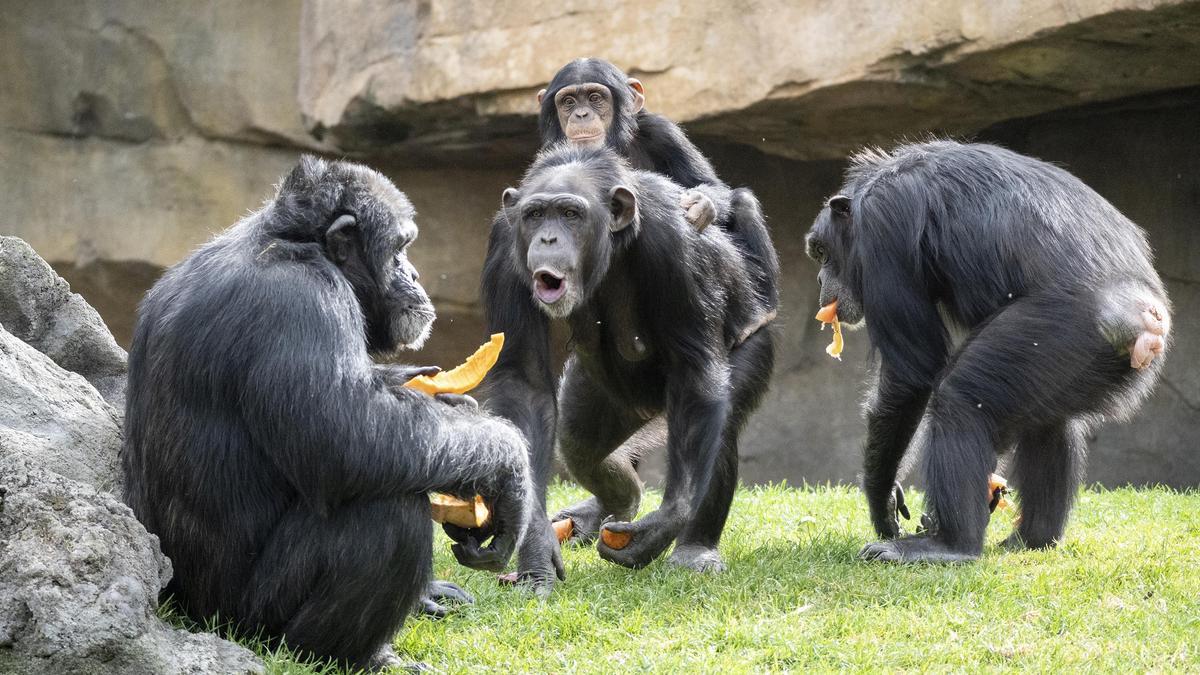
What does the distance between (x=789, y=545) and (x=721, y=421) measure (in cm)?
103

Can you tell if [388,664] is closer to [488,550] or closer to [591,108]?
[488,550]

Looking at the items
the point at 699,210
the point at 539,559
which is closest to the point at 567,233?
the point at 699,210

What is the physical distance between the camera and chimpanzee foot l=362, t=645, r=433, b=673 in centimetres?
504

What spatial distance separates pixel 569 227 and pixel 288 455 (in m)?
2.06

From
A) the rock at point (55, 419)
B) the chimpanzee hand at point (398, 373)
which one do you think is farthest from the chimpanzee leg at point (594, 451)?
the rock at point (55, 419)

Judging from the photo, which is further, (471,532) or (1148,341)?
(1148,341)

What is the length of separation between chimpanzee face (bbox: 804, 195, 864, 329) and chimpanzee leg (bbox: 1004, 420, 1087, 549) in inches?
44.4

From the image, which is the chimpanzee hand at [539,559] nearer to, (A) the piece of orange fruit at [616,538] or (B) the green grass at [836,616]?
(B) the green grass at [836,616]

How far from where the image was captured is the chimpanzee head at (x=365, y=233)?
5277 mm

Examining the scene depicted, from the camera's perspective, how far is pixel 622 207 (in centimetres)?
652

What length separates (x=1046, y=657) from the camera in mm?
5121

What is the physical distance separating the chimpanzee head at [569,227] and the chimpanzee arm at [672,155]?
5.18ft

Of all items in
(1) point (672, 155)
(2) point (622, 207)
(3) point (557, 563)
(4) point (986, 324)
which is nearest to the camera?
(3) point (557, 563)

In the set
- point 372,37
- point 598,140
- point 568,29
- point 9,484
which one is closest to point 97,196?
point 372,37
